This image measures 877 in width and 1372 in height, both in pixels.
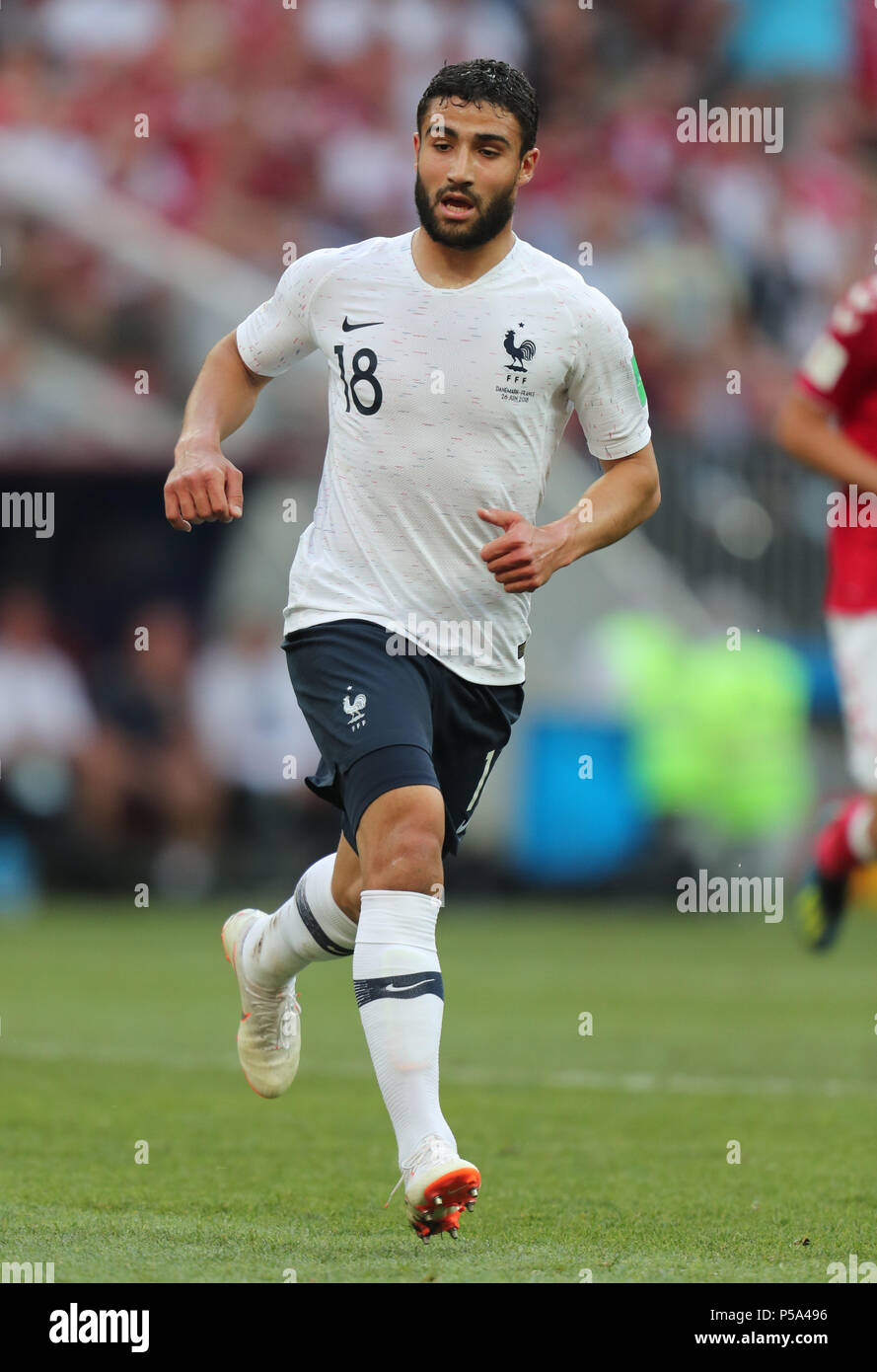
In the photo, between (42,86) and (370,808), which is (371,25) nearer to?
(42,86)

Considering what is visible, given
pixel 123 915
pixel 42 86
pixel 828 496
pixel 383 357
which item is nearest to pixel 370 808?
pixel 383 357

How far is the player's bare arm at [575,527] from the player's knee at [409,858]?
56cm

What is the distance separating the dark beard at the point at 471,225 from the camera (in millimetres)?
4816

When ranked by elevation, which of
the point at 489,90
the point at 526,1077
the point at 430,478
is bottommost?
the point at 526,1077

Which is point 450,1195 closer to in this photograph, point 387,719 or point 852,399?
point 387,719

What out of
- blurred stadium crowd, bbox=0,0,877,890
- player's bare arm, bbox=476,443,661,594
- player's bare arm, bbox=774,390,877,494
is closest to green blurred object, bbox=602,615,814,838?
blurred stadium crowd, bbox=0,0,877,890

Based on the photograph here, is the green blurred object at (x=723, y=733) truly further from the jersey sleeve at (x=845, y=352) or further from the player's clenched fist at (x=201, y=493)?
the player's clenched fist at (x=201, y=493)

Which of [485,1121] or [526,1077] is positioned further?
[526,1077]

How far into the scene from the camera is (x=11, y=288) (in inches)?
561

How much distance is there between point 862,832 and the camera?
26.0 feet

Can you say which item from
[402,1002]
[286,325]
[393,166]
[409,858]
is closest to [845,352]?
[286,325]

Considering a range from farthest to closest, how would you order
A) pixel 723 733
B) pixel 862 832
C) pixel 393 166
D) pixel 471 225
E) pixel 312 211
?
pixel 393 166 → pixel 312 211 → pixel 723 733 → pixel 862 832 → pixel 471 225

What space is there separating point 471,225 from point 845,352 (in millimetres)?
2617

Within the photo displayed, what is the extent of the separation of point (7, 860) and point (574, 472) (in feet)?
15.2
